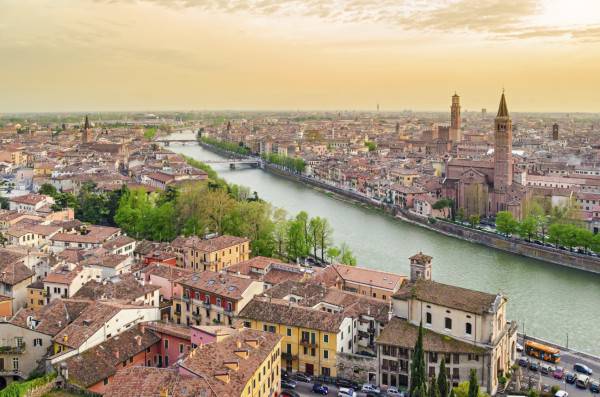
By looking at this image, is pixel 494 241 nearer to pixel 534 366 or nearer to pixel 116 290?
pixel 534 366

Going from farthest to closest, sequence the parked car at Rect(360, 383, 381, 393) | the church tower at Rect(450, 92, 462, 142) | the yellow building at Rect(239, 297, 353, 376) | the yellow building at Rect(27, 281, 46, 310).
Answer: the church tower at Rect(450, 92, 462, 142), the yellow building at Rect(27, 281, 46, 310), the yellow building at Rect(239, 297, 353, 376), the parked car at Rect(360, 383, 381, 393)

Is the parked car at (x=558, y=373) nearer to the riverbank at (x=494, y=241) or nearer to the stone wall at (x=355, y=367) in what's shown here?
the stone wall at (x=355, y=367)

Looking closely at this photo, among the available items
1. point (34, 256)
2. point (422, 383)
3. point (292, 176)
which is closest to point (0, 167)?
point (292, 176)

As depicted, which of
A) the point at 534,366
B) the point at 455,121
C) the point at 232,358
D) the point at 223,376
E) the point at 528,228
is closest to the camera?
the point at 223,376

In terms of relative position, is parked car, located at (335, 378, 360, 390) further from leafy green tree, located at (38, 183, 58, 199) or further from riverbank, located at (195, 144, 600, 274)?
leafy green tree, located at (38, 183, 58, 199)

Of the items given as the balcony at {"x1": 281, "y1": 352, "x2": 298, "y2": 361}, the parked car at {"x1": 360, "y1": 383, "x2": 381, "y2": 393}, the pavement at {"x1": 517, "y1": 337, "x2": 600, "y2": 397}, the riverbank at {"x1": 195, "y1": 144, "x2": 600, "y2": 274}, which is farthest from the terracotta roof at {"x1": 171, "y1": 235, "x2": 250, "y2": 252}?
the riverbank at {"x1": 195, "y1": 144, "x2": 600, "y2": 274}

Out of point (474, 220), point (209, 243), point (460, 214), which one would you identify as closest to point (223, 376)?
point (209, 243)
